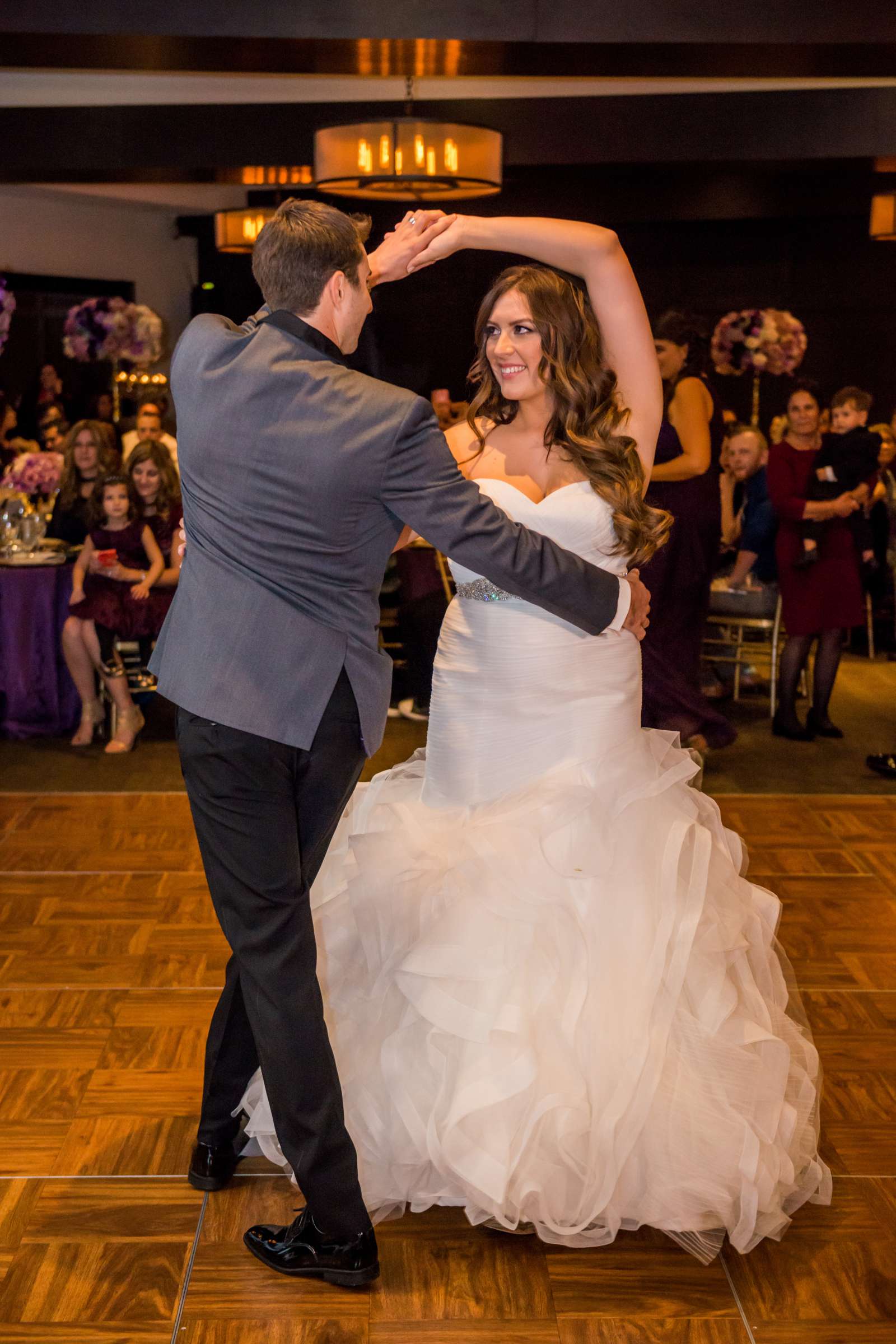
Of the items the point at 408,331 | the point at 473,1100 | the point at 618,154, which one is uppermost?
the point at 618,154

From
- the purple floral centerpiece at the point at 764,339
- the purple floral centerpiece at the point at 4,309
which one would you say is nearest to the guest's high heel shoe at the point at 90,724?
the purple floral centerpiece at the point at 4,309

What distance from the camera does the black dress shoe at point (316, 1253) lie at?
2.05 meters

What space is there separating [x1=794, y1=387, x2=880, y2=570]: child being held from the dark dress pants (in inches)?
164

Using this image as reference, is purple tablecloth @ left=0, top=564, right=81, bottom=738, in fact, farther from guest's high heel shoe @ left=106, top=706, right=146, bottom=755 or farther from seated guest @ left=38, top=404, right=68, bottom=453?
seated guest @ left=38, top=404, right=68, bottom=453

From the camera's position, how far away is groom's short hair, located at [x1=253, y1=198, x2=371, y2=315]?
5.87 feet

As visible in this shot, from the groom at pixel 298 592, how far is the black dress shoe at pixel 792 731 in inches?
149

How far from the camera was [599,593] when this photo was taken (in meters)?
1.98

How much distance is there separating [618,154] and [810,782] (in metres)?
4.85

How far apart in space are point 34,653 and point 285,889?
13.1ft

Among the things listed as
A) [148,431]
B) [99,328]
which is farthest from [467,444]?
[99,328]

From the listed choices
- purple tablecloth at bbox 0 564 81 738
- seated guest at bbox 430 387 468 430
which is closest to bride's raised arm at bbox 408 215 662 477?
purple tablecloth at bbox 0 564 81 738

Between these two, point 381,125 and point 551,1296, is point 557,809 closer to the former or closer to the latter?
point 551,1296

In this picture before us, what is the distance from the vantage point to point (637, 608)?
7.23 ft

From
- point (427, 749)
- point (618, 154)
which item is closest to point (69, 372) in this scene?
point (618, 154)
